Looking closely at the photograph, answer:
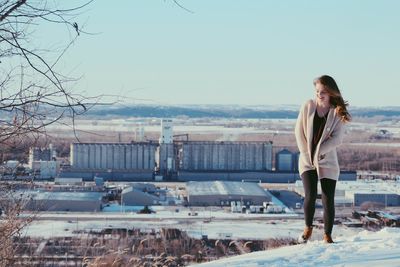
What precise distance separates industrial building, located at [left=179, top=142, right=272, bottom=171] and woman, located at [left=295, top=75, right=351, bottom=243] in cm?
2563

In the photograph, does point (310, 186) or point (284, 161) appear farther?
point (284, 161)

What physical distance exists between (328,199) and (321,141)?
315 mm

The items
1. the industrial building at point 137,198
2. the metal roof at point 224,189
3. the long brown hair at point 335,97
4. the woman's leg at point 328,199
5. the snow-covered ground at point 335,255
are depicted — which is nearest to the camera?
the snow-covered ground at point 335,255

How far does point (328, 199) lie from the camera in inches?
148

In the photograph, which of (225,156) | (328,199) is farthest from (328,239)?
Answer: (225,156)

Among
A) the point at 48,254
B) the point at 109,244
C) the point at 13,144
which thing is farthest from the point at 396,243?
the point at 109,244

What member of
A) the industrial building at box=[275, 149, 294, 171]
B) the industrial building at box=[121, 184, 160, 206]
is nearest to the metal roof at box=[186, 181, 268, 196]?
the industrial building at box=[121, 184, 160, 206]

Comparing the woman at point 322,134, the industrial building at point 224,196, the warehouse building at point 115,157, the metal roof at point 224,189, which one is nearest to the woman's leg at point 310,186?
the woman at point 322,134

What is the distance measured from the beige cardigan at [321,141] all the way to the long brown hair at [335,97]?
32 millimetres

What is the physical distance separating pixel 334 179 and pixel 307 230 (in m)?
0.38

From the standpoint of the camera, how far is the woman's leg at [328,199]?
3725 mm

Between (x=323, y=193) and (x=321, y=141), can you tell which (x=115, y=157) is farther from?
(x=321, y=141)

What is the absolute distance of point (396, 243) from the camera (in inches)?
146

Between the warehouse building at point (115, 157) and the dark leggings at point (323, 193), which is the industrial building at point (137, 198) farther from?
the dark leggings at point (323, 193)
